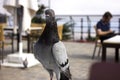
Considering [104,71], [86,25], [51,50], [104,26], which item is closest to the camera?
[104,71]

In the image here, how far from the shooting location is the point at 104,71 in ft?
4.81

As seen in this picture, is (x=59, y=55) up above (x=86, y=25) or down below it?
below

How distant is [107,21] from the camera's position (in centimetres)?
663

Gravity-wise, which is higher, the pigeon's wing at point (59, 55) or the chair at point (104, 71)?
the chair at point (104, 71)

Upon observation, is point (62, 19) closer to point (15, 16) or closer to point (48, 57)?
point (15, 16)

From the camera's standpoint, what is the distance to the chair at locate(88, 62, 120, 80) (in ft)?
4.73

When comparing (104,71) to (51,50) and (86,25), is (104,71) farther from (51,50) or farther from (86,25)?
(86,25)

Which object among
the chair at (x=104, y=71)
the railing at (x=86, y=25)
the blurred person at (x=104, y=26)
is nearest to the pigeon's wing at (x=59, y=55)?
the chair at (x=104, y=71)

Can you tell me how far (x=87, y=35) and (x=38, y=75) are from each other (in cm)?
681

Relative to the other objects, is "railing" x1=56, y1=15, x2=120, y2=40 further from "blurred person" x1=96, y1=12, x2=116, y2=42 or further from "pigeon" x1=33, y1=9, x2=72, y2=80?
"pigeon" x1=33, y1=9, x2=72, y2=80

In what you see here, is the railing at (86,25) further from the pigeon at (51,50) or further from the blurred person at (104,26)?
the pigeon at (51,50)

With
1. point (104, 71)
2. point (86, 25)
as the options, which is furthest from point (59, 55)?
point (86, 25)

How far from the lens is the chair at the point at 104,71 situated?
144 cm

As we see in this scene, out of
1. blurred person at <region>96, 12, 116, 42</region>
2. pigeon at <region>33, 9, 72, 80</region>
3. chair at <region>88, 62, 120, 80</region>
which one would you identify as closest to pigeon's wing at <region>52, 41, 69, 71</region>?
pigeon at <region>33, 9, 72, 80</region>
